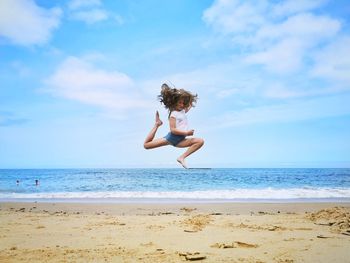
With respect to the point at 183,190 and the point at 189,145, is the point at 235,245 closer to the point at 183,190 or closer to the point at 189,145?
the point at 189,145

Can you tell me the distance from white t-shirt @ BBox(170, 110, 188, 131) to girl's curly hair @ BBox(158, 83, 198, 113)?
0.07 metres

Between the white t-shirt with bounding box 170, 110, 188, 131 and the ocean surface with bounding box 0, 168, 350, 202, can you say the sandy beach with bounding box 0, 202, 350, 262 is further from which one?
the ocean surface with bounding box 0, 168, 350, 202

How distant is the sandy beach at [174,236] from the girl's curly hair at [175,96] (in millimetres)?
5595

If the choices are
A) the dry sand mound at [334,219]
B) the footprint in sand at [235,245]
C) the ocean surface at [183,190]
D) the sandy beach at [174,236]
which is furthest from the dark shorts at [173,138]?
the ocean surface at [183,190]

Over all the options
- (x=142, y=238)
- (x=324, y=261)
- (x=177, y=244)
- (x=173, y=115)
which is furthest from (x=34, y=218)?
(x=173, y=115)

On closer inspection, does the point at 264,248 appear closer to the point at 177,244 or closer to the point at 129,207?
the point at 177,244

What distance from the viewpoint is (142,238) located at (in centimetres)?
1028

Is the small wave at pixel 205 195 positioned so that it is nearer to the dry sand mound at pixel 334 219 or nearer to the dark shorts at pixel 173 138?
the dry sand mound at pixel 334 219

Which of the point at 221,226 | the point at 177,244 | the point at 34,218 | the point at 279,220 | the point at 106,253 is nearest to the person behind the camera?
the point at 106,253

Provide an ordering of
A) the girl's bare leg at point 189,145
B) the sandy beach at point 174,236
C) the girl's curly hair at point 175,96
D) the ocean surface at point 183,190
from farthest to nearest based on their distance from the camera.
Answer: the ocean surface at point 183,190 < the sandy beach at point 174,236 < the girl's bare leg at point 189,145 < the girl's curly hair at point 175,96

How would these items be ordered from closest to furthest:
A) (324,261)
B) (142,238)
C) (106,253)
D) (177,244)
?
1. (324,261)
2. (106,253)
3. (177,244)
4. (142,238)

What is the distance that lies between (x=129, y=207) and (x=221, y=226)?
6.79m

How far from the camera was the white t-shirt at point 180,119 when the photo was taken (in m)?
3.15

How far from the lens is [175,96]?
122 inches
